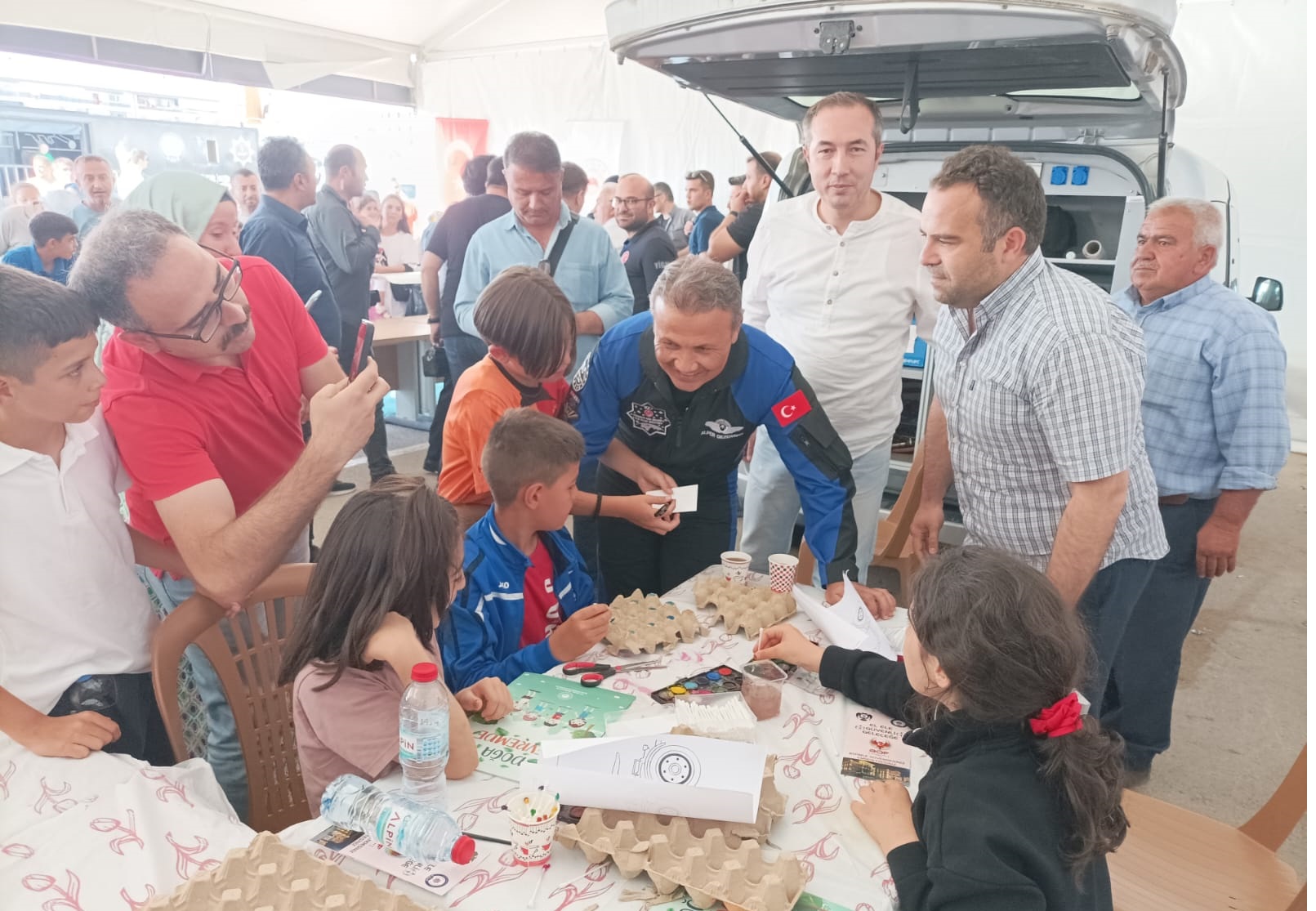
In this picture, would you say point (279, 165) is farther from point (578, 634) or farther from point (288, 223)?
point (578, 634)

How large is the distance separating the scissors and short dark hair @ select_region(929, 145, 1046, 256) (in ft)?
4.11

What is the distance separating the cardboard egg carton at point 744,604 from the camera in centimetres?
212

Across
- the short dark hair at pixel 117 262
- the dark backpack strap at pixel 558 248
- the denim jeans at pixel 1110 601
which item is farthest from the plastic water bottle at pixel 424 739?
the dark backpack strap at pixel 558 248

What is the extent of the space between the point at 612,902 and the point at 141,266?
61.5 inches

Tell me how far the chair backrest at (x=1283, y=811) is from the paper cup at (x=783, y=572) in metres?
1.17

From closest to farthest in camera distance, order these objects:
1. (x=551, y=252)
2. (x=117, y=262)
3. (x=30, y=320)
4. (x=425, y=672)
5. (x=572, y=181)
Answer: (x=425, y=672) < (x=30, y=320) < (x=117, y=262) < (x=551, y=252) < (x=572, y=181)

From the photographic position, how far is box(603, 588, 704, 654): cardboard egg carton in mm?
1974

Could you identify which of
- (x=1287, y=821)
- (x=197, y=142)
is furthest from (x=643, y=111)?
(x=1287, y=821)

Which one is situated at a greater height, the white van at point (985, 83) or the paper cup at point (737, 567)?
the white van at point (985, 83)

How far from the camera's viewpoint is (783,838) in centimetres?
139

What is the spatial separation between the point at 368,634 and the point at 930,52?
212cm

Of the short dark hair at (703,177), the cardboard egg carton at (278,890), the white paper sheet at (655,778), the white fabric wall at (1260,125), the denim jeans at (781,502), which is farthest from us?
the short dark hair at (703,177)

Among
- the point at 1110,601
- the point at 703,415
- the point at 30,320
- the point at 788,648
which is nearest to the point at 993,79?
the point at 703,415

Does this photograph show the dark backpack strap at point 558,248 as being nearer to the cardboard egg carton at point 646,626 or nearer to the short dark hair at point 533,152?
the short dark hair at point 533,152
